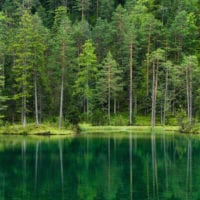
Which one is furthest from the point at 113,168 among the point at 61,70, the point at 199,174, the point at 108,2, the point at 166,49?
the point at 108,2

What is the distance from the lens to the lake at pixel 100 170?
23484 millimetres

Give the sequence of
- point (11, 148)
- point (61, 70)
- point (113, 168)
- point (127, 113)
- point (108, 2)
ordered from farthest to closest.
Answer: point (108, 2)
point (127, 113)
point (61, 70)
point (11, 148)
point (113, 168)

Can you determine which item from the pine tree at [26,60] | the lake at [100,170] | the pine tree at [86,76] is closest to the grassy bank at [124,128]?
the pine tree at [86,76]

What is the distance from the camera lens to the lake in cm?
2348

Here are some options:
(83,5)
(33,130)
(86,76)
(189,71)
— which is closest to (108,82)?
(86,76)

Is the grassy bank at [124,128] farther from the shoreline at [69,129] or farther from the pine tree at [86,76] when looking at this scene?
the pine tree at [86,76]

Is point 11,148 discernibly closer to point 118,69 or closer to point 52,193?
point 52,193

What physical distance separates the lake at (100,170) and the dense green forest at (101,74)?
21.0 meters

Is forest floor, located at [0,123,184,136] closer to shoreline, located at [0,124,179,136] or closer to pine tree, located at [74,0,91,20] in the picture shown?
shoreline, located at [0,124,179,136]

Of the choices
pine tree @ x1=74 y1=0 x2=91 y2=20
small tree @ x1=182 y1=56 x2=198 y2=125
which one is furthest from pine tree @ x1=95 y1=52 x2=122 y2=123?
pine tree @ x1=74 y1=0 x2=91 y2=20

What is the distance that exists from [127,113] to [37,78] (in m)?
16.7

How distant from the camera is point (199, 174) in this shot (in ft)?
94.4

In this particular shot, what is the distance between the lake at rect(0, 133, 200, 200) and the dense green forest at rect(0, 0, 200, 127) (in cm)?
2095

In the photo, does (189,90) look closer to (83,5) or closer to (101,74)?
(101,74)
